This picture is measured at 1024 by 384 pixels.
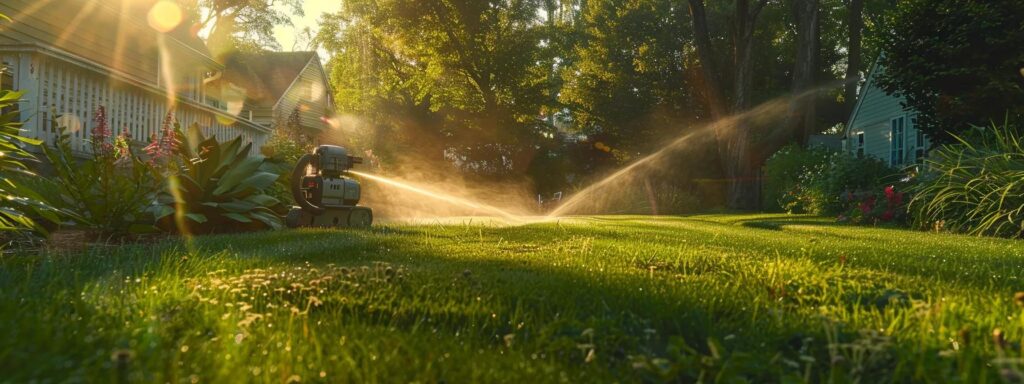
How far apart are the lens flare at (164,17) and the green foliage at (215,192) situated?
1473 cm

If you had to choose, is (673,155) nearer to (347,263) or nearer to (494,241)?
(494,241)

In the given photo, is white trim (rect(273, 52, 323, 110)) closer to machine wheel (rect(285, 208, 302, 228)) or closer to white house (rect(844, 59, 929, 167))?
white house (rect(844, 59, 929, 167))

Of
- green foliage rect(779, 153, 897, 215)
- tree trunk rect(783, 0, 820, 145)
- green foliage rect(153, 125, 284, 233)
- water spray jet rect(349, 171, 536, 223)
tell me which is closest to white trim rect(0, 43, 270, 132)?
green foliage rect(153, 125, 284, 233)

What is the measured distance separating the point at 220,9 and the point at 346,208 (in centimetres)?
3447

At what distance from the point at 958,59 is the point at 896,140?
9.17 metres

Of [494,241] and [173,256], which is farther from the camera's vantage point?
[494,241]

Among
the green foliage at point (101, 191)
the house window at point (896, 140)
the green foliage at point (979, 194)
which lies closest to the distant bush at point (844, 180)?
the green foliage at point (979, 194)

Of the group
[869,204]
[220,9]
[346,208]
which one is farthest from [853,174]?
[220,9]

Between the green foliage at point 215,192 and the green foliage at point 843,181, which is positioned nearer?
the green foliage at point 215,192

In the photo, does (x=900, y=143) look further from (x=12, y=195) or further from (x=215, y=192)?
(x=12, y=195)

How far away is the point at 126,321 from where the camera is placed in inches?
71.0

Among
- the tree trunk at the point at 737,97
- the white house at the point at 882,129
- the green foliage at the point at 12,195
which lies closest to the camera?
the green foliage at the point at 12,195

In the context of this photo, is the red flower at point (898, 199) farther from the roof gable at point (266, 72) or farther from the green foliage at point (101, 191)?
the roof gable at point (266, 72)

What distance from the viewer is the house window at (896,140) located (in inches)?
750
